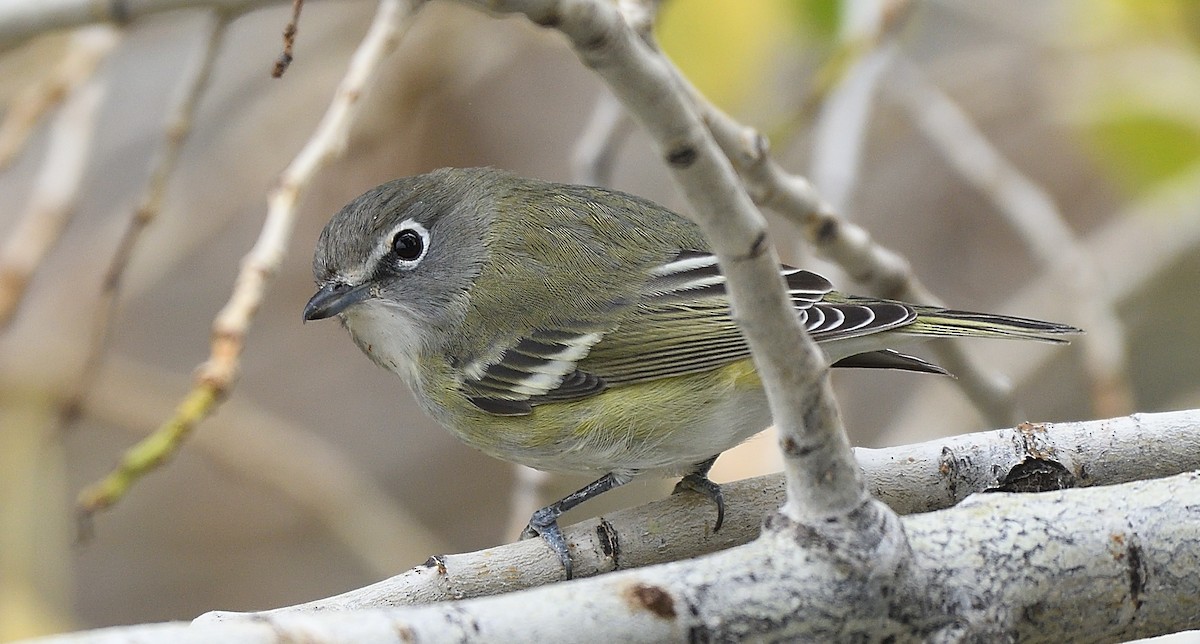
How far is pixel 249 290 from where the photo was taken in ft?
8.28

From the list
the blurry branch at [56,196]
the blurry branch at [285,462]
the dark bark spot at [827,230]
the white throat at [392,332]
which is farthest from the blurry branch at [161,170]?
the blurry branch at [285,462]

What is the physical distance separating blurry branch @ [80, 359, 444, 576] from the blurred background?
0.05 ft

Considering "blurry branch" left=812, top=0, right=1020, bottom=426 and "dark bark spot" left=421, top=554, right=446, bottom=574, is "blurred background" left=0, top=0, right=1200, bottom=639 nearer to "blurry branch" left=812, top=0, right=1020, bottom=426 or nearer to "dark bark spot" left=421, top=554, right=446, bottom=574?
"blurry branch" left=812, top=0, right=1020, bottom=426

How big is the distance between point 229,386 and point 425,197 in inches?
39.3

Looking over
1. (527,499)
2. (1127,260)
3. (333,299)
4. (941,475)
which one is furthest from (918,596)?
(1127,260)

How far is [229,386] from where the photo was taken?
7.97ft

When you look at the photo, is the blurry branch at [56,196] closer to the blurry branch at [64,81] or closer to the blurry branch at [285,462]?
the blurry branch at [64,81]

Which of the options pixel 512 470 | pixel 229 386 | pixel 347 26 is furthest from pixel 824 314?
pixel 512 470

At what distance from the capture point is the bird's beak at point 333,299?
2891 mm

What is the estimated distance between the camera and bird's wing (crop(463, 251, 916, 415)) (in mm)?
2797

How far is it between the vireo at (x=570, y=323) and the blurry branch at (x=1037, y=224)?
108cm

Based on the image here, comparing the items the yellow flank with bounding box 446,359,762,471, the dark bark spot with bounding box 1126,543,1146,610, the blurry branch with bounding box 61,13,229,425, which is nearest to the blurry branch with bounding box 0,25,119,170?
the blurry branch with bounding box 61,13,229,425

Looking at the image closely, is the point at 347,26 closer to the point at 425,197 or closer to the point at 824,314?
the point at 425,197

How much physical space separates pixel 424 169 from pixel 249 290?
144 inches
